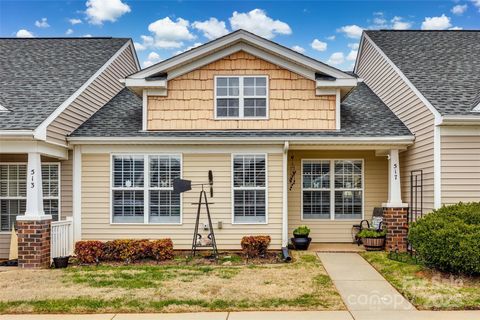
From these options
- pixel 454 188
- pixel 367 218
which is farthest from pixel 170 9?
pixel 454 188

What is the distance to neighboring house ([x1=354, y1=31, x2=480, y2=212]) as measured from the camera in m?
10.7

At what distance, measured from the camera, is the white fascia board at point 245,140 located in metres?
11.8

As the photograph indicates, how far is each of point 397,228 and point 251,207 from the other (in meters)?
3.41

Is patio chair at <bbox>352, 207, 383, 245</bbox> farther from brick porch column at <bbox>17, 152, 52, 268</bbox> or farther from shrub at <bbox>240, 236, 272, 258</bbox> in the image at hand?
brick porch column at <bbox>17, 152, 52, 268</bbox>

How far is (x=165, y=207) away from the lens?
478 inches

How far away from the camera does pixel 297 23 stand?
1922 centimetres

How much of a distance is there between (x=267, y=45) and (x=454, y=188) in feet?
17.5

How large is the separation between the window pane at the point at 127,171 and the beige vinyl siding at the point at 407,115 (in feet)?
21.3

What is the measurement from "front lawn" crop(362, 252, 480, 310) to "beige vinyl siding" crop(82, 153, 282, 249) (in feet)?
9.69

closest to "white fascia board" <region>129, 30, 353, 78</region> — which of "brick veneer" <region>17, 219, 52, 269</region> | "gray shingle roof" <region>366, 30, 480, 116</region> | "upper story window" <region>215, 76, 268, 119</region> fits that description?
"upper story window" <region>215, 76, 268, 119</region>

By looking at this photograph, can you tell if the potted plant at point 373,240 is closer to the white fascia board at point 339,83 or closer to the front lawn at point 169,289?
the front lawn at point 169,289

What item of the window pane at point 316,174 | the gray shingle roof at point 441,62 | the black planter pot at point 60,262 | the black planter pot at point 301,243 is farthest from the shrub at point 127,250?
the gray shingle roof at point 441,62

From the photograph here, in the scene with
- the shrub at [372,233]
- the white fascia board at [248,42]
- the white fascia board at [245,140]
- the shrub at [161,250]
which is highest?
the white fascia board at [248,42]

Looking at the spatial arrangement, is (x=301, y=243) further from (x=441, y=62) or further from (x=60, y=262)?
(x=441, y=62)
